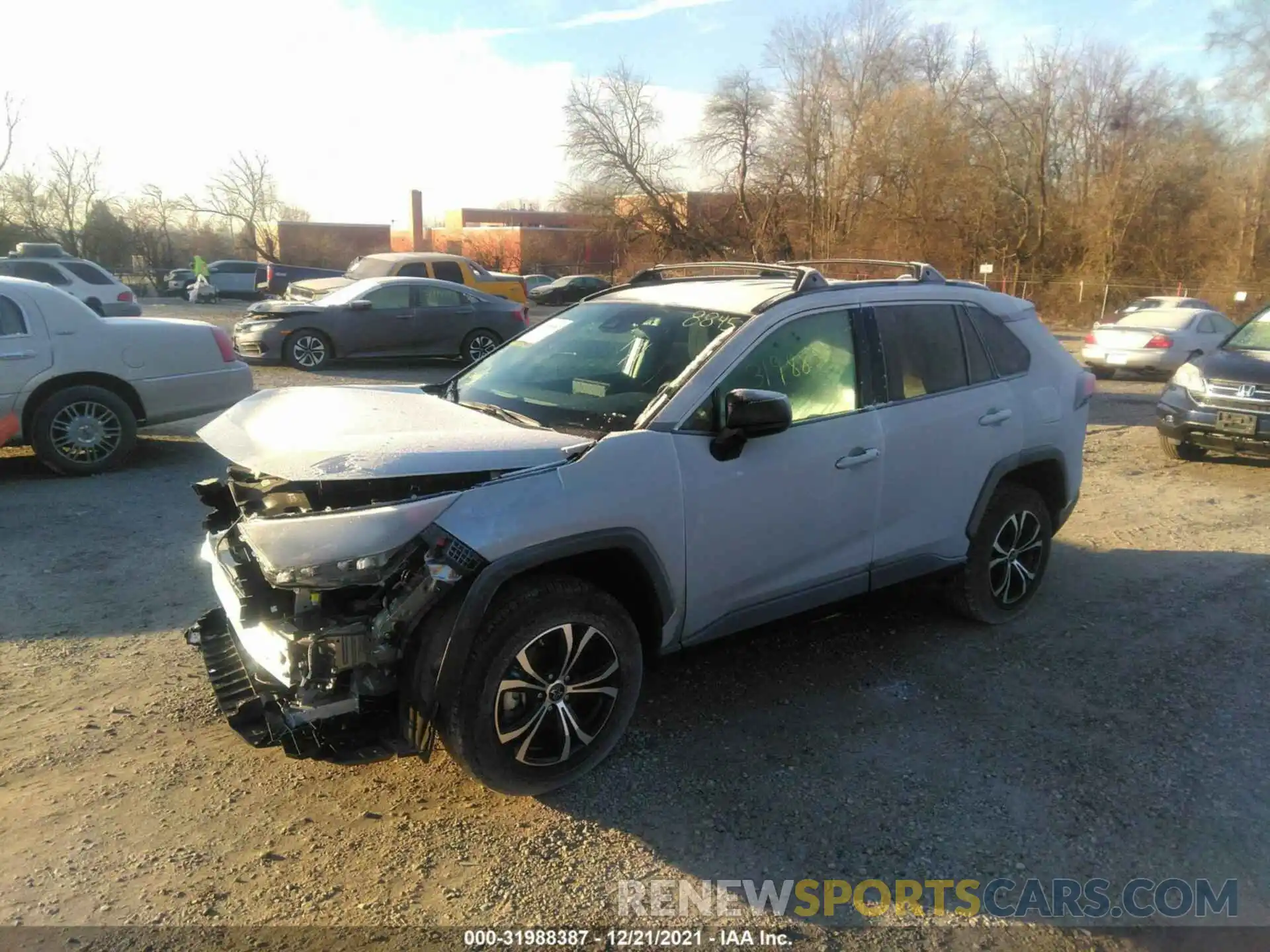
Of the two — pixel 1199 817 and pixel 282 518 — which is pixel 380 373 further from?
pixel 1199 817

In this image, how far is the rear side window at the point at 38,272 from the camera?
20.0 metres

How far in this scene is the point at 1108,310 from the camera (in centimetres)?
3434

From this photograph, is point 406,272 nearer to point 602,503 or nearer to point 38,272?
point 38,272

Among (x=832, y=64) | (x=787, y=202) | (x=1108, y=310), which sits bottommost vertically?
(x=1108, y=310)

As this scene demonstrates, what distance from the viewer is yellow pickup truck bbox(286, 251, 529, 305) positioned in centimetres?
1702

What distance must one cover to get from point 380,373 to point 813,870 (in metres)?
13.0

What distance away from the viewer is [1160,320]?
16.3 metres

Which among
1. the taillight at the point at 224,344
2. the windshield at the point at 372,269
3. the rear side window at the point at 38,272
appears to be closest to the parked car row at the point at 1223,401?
the taillight at the point at 224,344

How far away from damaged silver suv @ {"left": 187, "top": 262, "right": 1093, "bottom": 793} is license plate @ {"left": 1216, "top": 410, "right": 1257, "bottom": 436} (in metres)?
4.34

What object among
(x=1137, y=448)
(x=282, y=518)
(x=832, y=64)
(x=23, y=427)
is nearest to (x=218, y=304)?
(x=832, y=64)

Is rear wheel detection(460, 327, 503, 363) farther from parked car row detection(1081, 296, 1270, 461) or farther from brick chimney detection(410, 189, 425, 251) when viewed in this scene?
brick chimney detection(410, 189, 425, 251)

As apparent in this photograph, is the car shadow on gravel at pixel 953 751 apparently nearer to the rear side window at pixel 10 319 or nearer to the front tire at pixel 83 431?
the front tire at pixel 83 431

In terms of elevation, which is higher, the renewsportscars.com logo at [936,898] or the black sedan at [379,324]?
the black sedan at [379,324]

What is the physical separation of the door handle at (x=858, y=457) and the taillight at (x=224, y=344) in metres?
6.47
